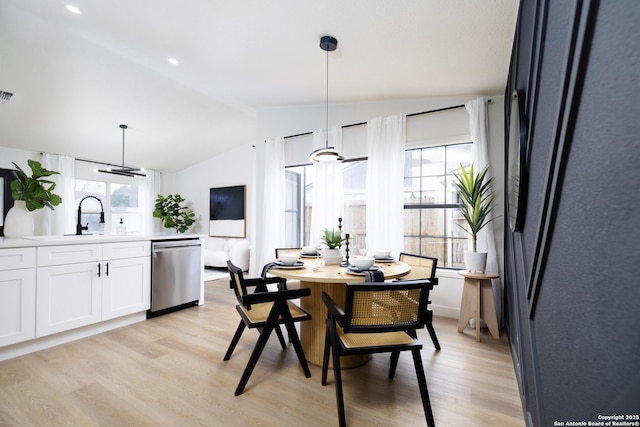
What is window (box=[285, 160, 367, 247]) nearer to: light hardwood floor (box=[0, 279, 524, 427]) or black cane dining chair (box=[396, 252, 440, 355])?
black cane dining chair (box=[396, 252, 440, 355])

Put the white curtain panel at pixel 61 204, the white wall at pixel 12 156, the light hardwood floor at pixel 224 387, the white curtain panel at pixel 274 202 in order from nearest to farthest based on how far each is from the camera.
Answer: the light hardwood floor at pixel 224 387, the white curtain panel at pixel 274 202, the white wall at pixel 12 156, the white curtain panel at pixel 61 204

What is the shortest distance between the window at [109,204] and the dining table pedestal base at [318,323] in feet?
19.3

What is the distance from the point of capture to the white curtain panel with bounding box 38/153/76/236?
570 cm

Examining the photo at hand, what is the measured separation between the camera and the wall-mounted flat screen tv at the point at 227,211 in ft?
22.6

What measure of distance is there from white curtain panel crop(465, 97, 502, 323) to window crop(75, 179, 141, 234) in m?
6.97

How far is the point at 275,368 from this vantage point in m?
2.23

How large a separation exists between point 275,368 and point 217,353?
1.93 feet

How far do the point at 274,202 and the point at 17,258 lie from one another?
2954mm

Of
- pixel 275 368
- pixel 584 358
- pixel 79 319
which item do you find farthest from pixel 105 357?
pixel 584 358

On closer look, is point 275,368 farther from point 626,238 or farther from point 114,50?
point 114,50

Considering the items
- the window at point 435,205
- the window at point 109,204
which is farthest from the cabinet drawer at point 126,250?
the window at point 109,204

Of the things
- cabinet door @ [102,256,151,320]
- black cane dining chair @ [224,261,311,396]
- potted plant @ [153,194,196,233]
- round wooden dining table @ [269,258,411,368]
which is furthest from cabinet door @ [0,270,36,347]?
potted plant @ [153,194,196,233]

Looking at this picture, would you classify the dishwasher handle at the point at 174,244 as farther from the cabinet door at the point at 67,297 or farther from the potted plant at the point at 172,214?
the potted plant at the point at 172,214

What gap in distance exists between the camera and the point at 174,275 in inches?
140
